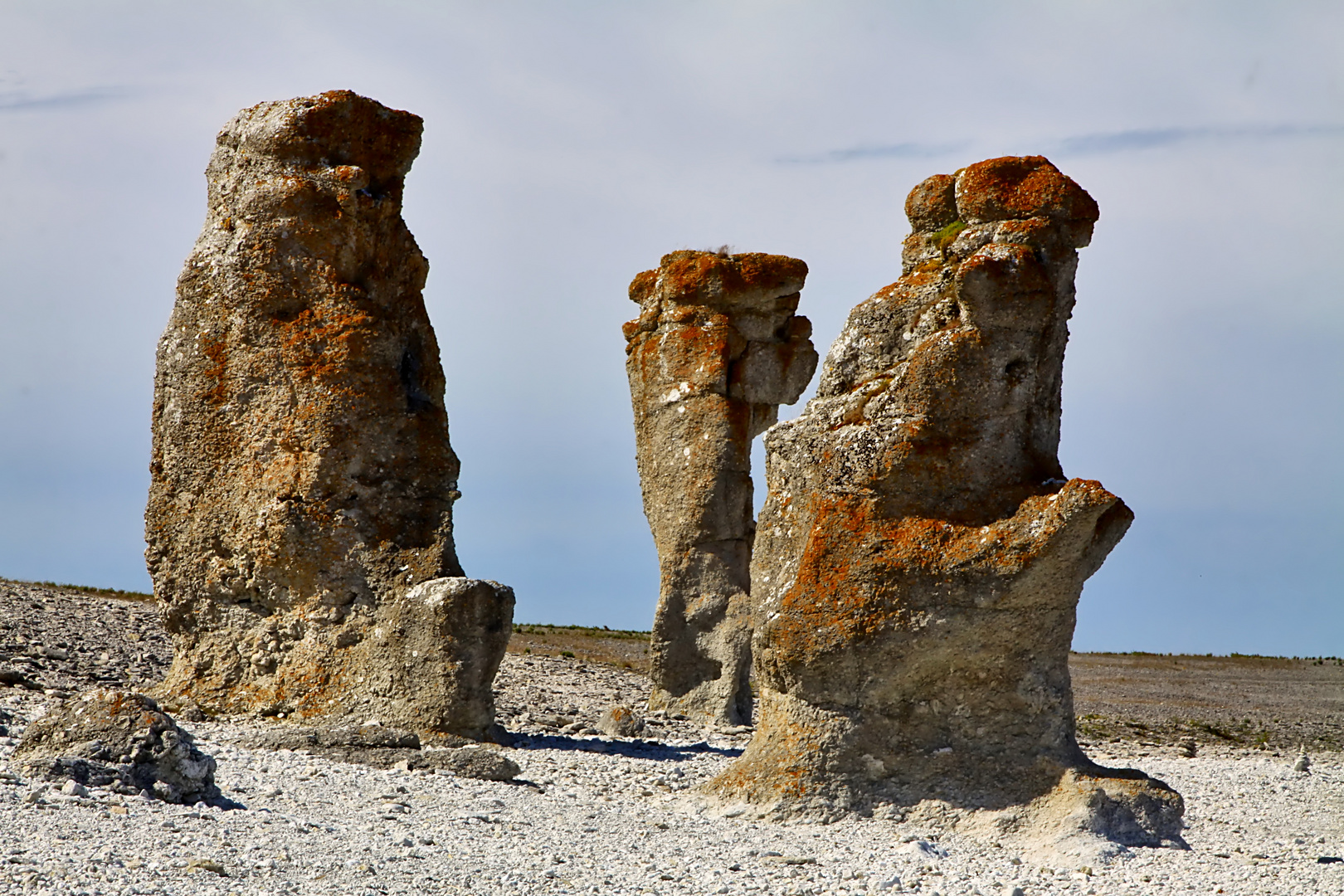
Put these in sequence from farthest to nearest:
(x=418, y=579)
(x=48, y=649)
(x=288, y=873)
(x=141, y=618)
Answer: (x=141, y=618), (x=48, y=649), (x=418, y=579), (x=288, y=873)

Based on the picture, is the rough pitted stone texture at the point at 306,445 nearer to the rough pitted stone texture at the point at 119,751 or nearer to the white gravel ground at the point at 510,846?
the white gravel ground at the point at 510,846

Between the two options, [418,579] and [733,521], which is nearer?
[418,579]

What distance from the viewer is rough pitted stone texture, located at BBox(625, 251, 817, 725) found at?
1725cm

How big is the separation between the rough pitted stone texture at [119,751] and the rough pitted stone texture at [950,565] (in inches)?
131

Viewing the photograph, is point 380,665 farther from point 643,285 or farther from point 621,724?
point 643,285

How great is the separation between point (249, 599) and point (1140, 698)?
16.4 metres

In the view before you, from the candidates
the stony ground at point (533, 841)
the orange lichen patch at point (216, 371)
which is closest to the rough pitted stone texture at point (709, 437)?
the stony ground at point (533, 841)

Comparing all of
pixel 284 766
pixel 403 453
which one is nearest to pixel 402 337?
pixel 403 453

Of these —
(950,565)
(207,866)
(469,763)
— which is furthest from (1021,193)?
(207,866)

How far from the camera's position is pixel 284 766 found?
9.92 m

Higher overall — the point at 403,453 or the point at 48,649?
the point at 403,453

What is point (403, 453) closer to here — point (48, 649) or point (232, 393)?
point (232, 393)

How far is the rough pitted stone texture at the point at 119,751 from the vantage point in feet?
26.2

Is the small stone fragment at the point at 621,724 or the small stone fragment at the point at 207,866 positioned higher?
the small stone fragment at the point at 621,724
